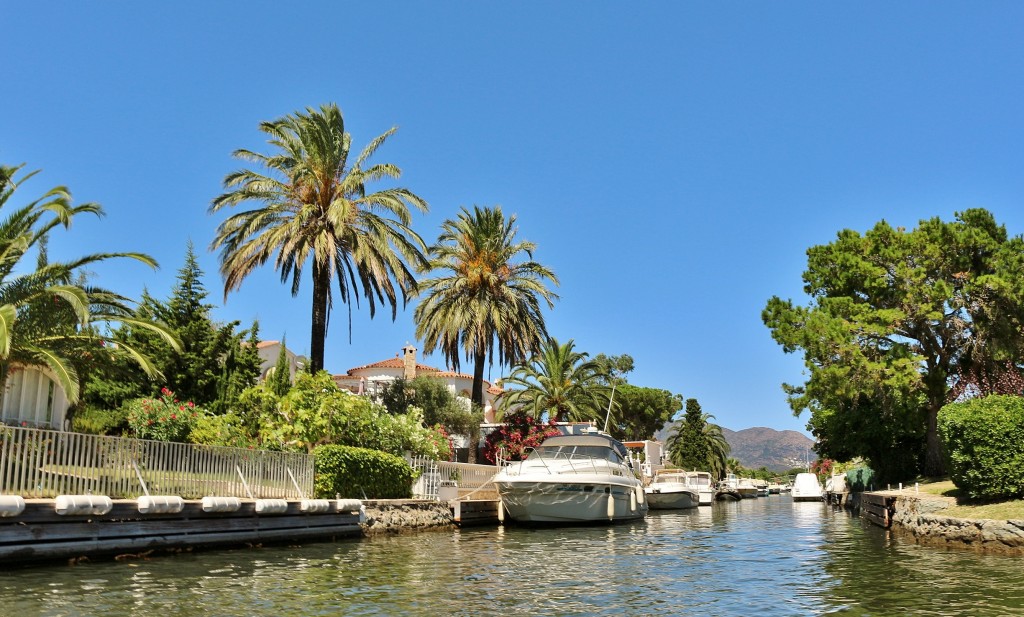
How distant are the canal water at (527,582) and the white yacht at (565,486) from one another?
22.3ft

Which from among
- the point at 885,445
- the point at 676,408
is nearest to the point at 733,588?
the point at 885,445

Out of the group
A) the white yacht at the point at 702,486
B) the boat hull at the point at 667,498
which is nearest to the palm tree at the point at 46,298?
the boat hull at the point at 667,498

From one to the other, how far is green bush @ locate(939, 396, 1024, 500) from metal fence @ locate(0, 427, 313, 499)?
1579 centimetres

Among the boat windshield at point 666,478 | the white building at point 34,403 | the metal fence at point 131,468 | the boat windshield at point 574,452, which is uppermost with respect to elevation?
the white building at point 34,403

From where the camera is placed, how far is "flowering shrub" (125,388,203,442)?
2155 cm

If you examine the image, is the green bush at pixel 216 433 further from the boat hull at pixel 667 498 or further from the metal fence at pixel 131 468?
the boat hull at pixel 667 498

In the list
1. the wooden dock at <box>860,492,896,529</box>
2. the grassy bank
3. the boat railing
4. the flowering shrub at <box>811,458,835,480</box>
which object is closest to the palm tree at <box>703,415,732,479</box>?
the flowering shrub at <box>811,458,835,480</box>

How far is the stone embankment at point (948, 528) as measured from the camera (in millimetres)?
16734

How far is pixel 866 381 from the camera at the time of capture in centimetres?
2967

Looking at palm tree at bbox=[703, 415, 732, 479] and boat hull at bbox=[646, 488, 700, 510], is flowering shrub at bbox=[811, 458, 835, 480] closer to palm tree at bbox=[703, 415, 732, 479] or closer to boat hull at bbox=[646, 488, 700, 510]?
palm tree at bbox=[703, 415, 732, 479]

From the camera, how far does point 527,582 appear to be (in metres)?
13.3

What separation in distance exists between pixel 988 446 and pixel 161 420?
65.3 feet

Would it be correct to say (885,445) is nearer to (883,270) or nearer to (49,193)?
(883,270)

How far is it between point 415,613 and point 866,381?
23.8 meters
